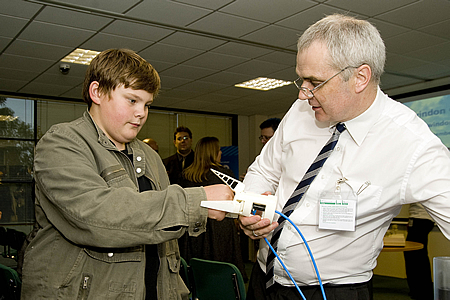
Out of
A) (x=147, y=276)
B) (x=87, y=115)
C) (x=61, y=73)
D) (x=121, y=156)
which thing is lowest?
(x=147, y=276)

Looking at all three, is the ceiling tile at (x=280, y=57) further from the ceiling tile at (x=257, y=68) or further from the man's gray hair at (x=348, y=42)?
the man's gray hair at (x=348, y=42)

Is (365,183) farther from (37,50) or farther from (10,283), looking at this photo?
(37,50)

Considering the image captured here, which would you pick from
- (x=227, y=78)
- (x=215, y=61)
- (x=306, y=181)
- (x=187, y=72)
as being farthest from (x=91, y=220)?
(x=227, y=78)

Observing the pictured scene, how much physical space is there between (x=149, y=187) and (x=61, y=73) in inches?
219

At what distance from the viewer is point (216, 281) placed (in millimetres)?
2330

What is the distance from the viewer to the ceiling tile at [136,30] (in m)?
4.39

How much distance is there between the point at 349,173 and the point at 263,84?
6.10 meters

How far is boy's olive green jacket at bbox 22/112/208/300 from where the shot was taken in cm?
104

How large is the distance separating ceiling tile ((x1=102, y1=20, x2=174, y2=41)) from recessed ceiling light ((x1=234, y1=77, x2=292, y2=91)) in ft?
8.23

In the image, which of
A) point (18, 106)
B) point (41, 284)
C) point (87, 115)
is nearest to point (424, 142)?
point (87, 115)

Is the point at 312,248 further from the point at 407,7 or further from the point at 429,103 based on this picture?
the point at 429,103

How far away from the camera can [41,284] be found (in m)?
1.10

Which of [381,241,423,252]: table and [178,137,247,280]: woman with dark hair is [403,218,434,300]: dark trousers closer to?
[381,241,423,252]: table

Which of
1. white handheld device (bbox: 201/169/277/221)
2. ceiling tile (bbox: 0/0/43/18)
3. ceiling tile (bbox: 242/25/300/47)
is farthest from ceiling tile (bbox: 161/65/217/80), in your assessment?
white handheld device (bbox: 201/169/277/221)
